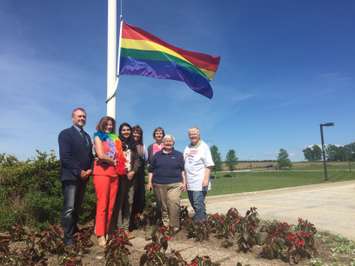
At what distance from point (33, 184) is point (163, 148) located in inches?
95.3

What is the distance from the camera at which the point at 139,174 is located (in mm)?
5922

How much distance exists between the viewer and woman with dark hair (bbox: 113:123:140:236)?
5.48m

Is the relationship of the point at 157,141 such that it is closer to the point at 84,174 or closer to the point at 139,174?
the point at 139,174

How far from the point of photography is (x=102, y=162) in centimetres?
494

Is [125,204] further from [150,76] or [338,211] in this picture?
[338,211]

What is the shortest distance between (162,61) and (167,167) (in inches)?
96.5

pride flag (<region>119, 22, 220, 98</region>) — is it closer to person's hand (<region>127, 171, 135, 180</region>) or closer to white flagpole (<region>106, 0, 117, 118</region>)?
white flagpole (<region>106, 0, 117, 118</region>)

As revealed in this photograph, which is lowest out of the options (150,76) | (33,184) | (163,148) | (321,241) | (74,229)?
(321,241)

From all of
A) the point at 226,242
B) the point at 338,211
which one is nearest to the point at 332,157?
the point at 338,211

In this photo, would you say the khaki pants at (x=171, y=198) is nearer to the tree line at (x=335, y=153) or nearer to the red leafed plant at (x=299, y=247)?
the red leafed plant at (x=299, y=247)

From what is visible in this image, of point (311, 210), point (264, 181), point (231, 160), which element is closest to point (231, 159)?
point (231, 160)

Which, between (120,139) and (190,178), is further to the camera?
(190,178)

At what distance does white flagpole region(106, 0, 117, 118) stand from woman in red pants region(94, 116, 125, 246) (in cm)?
84

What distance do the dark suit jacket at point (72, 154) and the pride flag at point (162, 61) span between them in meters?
2.14
